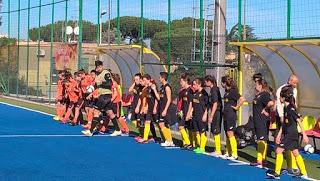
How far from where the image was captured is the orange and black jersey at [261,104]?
10984 millimetres

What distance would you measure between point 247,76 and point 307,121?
6.19ft

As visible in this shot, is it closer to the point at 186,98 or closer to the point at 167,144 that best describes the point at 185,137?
the point at 167,144

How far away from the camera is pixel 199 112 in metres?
12.8

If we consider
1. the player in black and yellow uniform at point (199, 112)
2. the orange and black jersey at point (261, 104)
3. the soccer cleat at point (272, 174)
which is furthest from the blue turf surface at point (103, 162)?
the orange and black jersey at point (261, 104)

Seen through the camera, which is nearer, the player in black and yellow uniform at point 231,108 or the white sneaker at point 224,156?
the player in black and yellow uniform at point 231,108

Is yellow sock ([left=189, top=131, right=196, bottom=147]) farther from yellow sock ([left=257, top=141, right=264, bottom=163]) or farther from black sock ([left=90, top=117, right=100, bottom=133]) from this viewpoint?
black sock ([left=90, top=117, right=100, bottom=133])

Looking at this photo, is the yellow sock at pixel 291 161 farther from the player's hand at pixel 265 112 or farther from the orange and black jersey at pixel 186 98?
the orange and black jersey at pixel 186 98

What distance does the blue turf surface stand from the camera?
9766mm

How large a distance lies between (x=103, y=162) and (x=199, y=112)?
2755mm

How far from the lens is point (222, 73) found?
51.2 ft

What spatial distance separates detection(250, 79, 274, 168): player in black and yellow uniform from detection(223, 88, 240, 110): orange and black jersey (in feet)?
2.63

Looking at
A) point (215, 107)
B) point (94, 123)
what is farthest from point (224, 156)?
point (94, 123)

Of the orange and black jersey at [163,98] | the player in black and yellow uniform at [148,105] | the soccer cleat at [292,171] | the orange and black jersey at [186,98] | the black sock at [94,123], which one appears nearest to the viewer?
the soccer cleat at [292,171]

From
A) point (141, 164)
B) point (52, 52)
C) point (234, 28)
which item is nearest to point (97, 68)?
point (234, 28)
